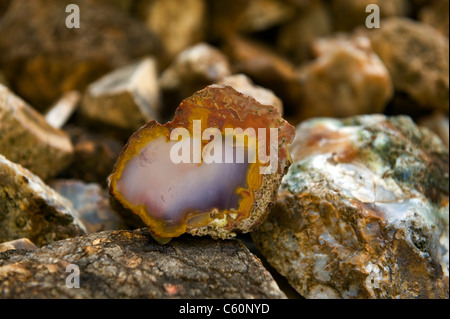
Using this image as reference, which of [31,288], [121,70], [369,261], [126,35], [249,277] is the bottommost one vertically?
[369,261]

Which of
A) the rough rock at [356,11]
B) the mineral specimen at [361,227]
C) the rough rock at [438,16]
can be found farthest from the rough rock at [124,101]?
the rough rock at [438,16]

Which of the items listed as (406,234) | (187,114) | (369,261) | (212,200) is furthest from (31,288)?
(406,234)

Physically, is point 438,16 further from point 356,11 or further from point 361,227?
point 361,227

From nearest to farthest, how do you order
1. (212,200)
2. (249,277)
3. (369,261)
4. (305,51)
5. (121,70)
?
(249,277) → (212,200) → (369,261) → (121,70) → (305,51)

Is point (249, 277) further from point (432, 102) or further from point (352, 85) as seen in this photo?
point (432, 102)

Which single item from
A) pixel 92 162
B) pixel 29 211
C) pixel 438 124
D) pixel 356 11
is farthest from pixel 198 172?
pixel 356 11
